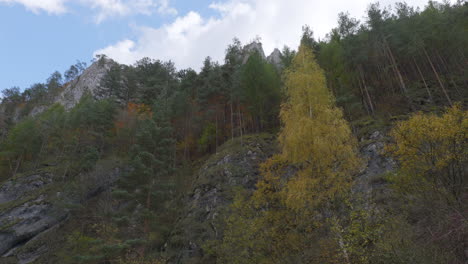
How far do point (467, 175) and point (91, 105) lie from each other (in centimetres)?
3296

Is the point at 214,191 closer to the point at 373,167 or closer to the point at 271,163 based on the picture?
the point at 271,163

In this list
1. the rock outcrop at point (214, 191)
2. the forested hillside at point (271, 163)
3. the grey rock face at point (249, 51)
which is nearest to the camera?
the forested hillside at point (271, 163)

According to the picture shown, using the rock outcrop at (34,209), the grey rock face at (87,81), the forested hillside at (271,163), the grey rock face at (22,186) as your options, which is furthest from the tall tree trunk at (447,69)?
the grey rock face at (87,81)

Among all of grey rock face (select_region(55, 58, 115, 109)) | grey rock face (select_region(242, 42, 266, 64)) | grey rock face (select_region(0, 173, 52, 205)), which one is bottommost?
grey rock face (select_region(0, 173, 52, 205))

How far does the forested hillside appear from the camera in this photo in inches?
351

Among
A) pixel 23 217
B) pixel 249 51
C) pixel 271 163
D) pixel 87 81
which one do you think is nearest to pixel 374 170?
pixel 271 163

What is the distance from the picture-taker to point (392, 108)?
23.2 meters

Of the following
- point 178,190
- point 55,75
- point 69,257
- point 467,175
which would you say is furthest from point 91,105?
point 55,75

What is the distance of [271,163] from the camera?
36.7 feet

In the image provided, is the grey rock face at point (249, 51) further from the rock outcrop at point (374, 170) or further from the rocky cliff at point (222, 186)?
the rock outcrop at point (374, 170)

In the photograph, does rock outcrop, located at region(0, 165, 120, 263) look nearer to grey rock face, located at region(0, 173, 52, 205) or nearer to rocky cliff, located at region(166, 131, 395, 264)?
grey rock face, located at region(0, 173, 52, 205)

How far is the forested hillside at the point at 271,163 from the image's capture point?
892 centimetres

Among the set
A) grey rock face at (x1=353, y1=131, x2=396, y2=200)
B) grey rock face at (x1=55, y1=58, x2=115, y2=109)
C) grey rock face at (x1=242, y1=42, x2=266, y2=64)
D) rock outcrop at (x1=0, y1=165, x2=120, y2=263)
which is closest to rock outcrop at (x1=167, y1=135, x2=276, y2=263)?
grey rock face at (x1=353, y1=131, x2=396, y2=200)

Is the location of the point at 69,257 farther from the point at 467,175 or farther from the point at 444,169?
the point at 467,175
